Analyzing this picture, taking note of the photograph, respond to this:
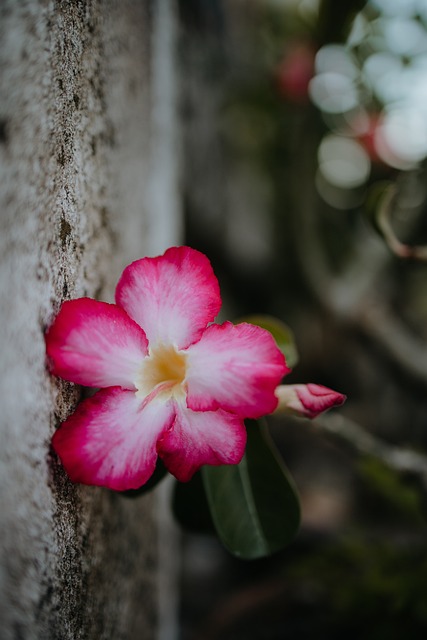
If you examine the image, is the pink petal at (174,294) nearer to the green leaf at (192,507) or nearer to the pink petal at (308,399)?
the pink petal at (308,399)

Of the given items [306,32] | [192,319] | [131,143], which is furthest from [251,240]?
[192,319]

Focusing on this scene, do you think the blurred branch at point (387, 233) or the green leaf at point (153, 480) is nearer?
the green leaf at point (153, 480)

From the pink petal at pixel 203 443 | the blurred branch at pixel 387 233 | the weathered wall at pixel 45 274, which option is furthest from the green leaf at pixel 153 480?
the blurred branch at pixel 387 233

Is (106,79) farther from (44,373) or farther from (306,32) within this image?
(306,32)

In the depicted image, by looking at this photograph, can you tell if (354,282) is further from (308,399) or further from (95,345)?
(95,345)

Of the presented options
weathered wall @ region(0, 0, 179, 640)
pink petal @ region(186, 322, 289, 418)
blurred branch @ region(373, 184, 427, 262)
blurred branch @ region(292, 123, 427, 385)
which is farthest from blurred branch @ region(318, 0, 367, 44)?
pink petal @ region(186, 322, 289, 418)

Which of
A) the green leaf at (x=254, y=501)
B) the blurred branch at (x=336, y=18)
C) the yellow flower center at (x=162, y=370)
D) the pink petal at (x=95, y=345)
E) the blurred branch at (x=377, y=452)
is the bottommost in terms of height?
the blurred branch at (x=377, y=452)

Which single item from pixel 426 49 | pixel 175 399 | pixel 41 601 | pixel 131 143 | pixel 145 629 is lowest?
pixel 145 629
